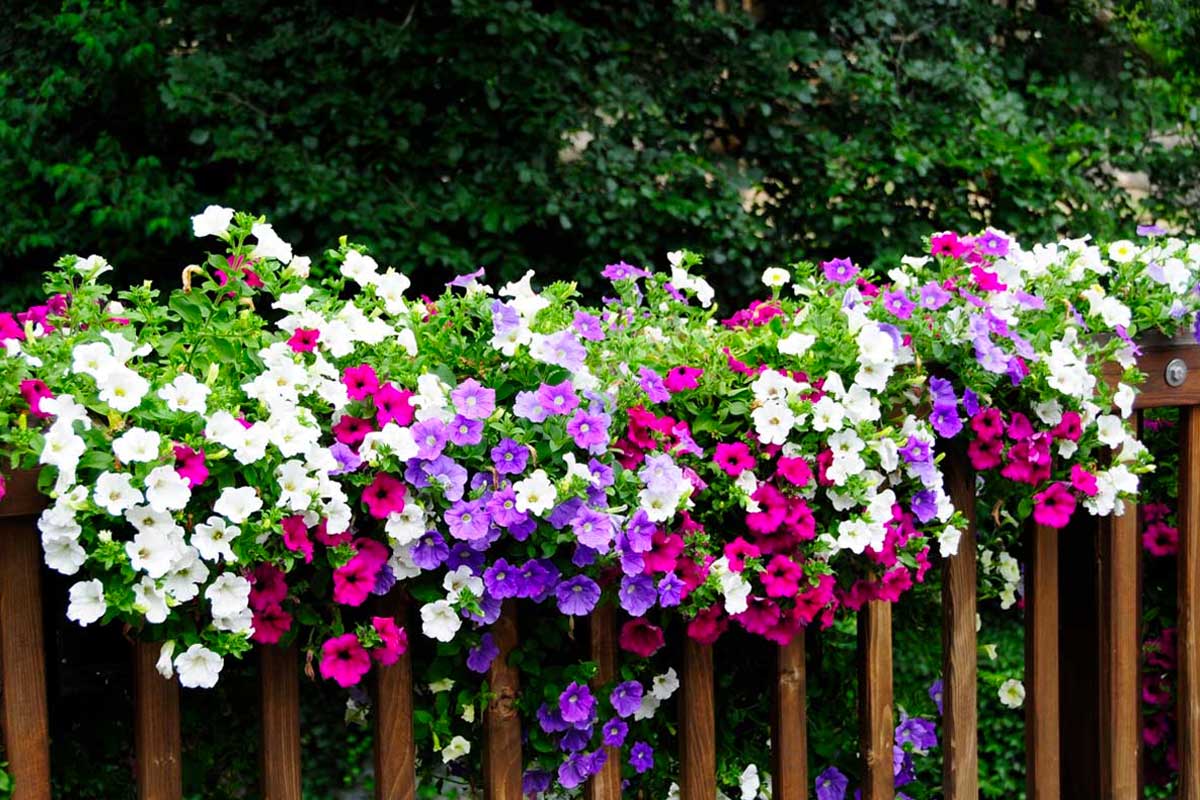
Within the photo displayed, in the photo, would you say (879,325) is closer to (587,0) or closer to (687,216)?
(687,216)

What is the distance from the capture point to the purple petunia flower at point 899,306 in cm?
215

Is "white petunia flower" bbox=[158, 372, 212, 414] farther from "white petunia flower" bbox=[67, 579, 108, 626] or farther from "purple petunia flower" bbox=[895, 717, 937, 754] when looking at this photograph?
"purple petunia flower" bbox=[895, 717, 937, 754]

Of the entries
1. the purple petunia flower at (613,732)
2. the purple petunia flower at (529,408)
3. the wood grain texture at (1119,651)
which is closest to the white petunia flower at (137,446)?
the purple petunia flower at (529,408)

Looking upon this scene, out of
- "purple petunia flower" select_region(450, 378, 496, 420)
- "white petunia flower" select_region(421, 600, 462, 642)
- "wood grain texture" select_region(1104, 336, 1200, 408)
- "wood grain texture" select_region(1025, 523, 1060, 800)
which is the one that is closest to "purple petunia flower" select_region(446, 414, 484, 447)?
"purple petunia flower" select_region(450, 378, 496, 420)

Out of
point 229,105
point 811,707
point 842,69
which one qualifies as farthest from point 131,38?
point 811,707

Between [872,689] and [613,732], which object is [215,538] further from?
[872,689]

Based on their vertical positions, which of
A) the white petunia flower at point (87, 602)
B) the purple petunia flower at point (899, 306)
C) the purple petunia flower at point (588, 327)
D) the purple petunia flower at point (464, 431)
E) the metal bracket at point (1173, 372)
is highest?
the purple petunia flower at point (899, 306)

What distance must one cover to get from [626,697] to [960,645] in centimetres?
62

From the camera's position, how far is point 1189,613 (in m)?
2.62

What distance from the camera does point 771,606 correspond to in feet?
6.57

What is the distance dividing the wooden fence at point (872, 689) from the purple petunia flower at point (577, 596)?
0.36 feet

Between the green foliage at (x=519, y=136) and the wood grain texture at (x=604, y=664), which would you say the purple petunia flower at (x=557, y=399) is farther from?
the green foliage at (x=519, y=136)

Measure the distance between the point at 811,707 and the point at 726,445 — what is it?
674 mm

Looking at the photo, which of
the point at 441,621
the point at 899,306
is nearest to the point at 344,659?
the point at 441,621
